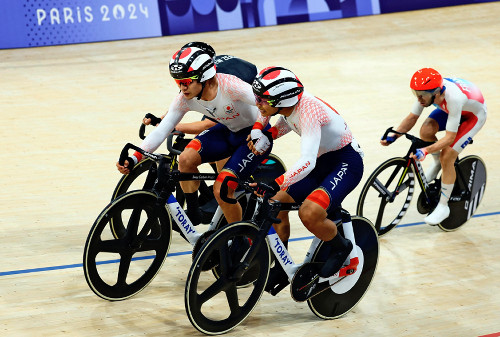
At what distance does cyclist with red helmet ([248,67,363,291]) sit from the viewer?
384cm

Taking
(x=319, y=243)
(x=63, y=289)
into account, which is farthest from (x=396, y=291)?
(x=63, y=289)

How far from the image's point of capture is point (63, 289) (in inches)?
180

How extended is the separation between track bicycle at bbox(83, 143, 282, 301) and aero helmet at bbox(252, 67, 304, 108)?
2.06ft

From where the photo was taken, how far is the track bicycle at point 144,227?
4.14 meters

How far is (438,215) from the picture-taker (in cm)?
539

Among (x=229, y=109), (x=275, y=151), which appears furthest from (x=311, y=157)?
(x=275, y=151)

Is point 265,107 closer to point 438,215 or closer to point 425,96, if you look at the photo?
point 425,96

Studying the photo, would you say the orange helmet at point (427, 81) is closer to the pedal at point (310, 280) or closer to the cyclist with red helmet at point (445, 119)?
the cyclist with red helmet at point (445, 119)

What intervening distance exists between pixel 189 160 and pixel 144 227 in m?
0.49

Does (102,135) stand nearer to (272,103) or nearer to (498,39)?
(272,103)

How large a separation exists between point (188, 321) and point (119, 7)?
611cm

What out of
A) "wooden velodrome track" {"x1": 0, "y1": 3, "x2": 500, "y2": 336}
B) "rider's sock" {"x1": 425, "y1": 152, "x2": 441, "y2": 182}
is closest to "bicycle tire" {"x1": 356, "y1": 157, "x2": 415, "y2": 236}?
"wooden velodrome track" {"x1": 0, "y1": 3, "x2": 500, "y2": 336}

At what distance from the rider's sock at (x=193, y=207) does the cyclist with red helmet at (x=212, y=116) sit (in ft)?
0.95

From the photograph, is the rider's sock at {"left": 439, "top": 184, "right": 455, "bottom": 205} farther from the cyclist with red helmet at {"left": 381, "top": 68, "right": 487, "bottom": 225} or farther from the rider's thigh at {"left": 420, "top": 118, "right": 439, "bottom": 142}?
the rider's thigh at {"left": 420, "top": 118, "right": 439, "bottom": 142}
